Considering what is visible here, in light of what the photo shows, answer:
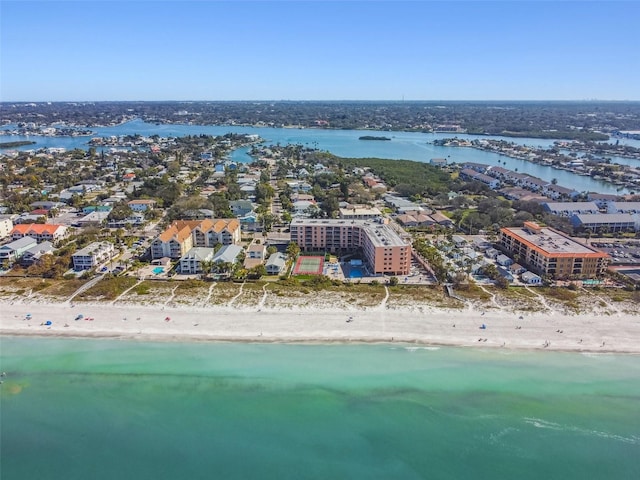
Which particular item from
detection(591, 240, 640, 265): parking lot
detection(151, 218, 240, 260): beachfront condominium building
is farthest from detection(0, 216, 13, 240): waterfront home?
detection(591, 240, 640, 265): parking lot

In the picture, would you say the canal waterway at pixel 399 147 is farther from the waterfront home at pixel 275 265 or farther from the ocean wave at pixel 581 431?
the ocean wave at pixel 581 431

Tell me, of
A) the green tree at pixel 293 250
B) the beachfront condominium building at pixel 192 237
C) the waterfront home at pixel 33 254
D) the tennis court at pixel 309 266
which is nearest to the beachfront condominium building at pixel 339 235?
the green tree at pixel 293 250

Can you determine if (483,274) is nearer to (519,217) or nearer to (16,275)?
(519,217)

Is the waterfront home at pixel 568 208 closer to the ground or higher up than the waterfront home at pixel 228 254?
higher up

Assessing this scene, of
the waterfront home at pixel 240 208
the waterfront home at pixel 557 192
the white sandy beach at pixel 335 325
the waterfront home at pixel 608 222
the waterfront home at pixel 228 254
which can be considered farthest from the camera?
the waterfront home at pixel 557 192

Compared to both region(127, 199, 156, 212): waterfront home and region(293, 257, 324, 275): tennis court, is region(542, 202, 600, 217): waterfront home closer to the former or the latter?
region(293, 257, 324, 275): tennis court

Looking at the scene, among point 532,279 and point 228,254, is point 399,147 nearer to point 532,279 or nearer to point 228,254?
point 532,279

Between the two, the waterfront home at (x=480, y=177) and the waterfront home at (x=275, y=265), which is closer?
the waterfront home at (x=275, y=265)

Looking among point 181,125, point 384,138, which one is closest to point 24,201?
point 384,138

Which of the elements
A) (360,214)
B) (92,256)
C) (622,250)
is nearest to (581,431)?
(622,250)
